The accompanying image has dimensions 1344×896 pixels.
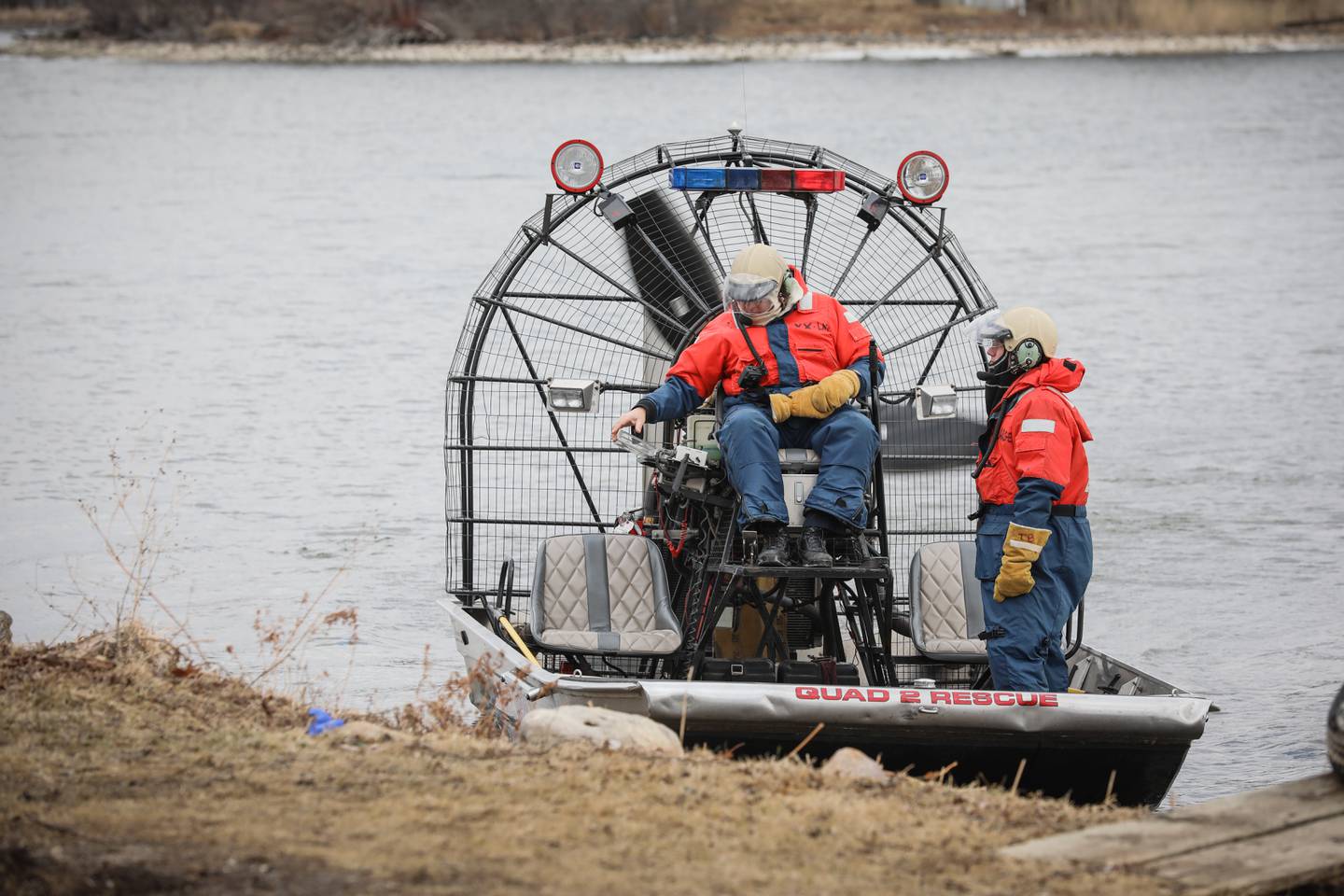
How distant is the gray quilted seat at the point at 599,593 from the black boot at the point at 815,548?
924 mm

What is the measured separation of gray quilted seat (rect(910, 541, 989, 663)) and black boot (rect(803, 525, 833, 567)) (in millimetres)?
994

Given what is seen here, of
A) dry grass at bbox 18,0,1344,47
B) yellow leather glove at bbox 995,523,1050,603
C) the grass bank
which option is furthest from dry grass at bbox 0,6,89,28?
the grass bank

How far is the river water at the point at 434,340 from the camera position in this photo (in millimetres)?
12645

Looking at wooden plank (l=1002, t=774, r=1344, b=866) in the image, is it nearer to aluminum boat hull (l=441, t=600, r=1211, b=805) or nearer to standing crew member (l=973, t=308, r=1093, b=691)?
aluminum boat hull (l=441, t=600, r=1211, b=805)

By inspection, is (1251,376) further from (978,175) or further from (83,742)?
(978,175)

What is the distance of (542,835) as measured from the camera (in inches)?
212

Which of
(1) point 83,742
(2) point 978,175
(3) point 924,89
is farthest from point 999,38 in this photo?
(1) point 83,742

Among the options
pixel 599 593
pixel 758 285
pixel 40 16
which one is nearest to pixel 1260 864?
pixel 758 285

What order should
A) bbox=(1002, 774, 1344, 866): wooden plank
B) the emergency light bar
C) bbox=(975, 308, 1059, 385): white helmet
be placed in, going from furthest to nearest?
1. the emergency light bar
2. bbox=(975, 308, 1059, 385): white helmet
3. bbox=(1002, 774, 1344, 866): wooden plank

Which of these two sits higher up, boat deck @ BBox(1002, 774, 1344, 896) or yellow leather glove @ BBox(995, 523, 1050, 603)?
yellow leather glove @ BBox(995, 523, 1050, 603)

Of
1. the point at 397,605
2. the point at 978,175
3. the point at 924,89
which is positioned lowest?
the point at 397,605

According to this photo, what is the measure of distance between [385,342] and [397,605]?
1212cm

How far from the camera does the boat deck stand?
5.33 m

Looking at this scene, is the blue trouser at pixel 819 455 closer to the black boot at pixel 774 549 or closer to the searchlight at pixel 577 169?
the black boot at pixel 774 549
